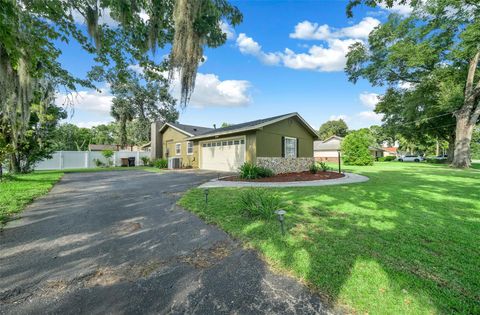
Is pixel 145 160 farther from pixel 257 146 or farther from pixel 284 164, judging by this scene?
pixel 284 164

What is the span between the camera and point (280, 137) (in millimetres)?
12758

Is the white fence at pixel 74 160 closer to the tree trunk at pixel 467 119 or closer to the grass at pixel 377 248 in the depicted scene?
the grass at pixel 377 248

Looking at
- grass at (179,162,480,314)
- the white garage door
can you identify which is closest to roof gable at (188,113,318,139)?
the white garage door

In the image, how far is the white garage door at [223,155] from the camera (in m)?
12.8

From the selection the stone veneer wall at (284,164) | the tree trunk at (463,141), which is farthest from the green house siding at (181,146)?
the tree trunk at (463,141)

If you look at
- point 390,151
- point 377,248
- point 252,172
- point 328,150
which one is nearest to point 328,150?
point 328,150

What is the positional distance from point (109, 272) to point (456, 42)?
27.5 meters

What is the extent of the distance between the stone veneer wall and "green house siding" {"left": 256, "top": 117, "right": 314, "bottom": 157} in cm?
30

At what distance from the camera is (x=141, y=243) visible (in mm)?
3309

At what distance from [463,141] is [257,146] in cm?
1854

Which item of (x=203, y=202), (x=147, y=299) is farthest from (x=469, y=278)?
(x=203, y=202)

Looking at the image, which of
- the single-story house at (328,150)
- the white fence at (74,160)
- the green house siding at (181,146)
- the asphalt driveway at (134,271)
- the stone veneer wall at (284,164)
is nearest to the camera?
the asphalt driveway at (134,271)

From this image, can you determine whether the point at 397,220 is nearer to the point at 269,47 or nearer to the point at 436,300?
the point at 436,300

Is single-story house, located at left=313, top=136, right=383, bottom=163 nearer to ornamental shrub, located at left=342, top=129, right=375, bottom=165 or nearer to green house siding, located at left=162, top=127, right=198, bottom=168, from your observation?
ornamental shrub, located at left=342, top=129, right=375, bottom=165
